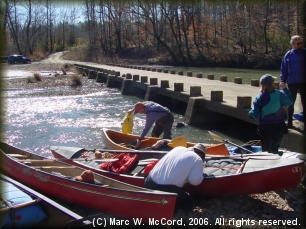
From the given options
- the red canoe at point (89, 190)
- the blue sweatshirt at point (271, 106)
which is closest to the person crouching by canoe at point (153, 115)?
the red canoe at point (89, 190)

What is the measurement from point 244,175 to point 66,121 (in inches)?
358

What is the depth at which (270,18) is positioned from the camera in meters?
40.8

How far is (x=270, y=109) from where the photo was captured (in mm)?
6230

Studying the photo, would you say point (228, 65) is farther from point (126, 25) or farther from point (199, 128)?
point (199, 128)

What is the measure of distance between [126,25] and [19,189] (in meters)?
51.3

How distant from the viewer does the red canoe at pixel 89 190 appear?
5.06m

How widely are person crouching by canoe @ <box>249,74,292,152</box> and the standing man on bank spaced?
0.75 meters

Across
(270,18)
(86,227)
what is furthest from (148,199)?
(270,18)

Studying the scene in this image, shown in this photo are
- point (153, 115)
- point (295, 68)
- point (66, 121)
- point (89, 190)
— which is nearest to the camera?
point (89, 190)

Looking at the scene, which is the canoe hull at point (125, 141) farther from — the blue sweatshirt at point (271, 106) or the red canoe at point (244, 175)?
the blue sweatshirt at point (271, 106)

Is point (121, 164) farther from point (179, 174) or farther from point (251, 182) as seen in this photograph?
point (251, 182)

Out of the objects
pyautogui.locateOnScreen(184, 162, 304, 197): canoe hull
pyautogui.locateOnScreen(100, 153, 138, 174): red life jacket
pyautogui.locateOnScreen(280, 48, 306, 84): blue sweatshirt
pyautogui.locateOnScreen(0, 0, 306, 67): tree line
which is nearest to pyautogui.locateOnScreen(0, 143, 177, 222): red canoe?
pyautogui.locateOnScreen(100, 153, 138, 174): red life jacket

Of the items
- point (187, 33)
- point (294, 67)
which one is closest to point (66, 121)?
point (294, 67)

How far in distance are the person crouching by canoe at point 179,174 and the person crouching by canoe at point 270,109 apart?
1.34 meters
